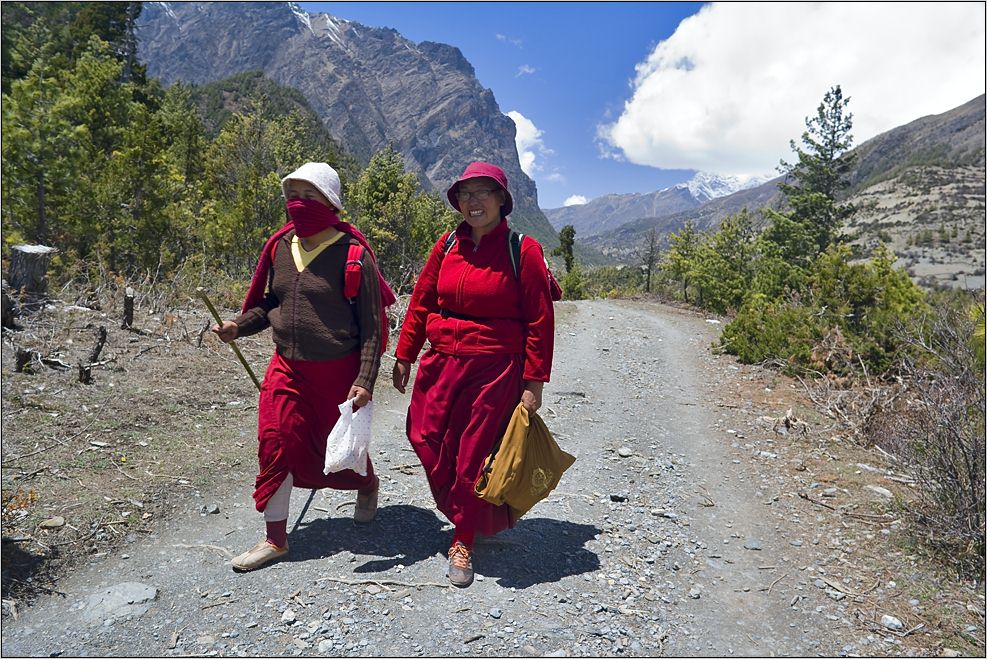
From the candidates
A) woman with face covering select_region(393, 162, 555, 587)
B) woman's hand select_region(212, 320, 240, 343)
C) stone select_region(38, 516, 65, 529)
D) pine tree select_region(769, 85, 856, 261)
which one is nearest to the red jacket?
woman with face covering select_region(393, 162, 555, 587)

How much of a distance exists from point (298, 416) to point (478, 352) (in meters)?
1.03

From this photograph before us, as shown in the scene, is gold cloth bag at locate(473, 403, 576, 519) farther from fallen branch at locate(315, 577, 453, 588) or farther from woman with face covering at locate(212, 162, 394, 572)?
woman with face covering at locate(212, 162, 394, 572)

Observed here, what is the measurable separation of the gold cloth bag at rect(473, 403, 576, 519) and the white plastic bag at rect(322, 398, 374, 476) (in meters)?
0.67

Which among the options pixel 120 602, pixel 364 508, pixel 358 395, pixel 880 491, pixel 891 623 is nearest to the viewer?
pixel 120 602

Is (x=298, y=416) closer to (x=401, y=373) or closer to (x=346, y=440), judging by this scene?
(x=346, y=440)

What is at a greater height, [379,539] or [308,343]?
[308,343]

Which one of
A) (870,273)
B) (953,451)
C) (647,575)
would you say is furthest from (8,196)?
(870,273)

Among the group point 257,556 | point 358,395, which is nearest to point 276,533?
point 257,556

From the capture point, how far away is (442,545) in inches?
137

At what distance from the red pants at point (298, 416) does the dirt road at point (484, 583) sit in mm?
521

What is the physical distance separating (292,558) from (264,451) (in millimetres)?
666

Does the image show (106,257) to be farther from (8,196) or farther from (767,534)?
(767,534)

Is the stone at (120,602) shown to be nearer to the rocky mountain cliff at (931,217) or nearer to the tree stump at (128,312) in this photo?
the tree stump at (128,312)

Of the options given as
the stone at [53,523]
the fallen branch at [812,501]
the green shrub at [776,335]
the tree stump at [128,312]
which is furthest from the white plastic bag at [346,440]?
the green shrub at [776,335]
